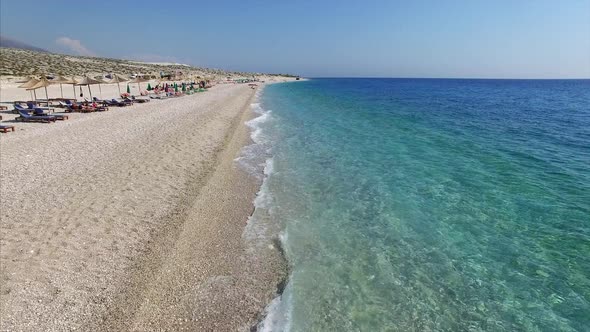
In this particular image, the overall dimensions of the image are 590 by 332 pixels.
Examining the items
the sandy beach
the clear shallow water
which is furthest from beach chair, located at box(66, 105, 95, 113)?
the clear shallow water

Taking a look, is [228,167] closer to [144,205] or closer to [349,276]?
[144,205]

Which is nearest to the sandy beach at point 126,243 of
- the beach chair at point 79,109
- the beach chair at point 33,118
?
the beach chair at point 33,118

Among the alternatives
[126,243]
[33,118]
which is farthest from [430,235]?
[33,118]

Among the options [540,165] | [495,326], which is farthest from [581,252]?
[540,165]

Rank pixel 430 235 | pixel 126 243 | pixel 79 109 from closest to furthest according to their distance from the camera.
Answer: pixel 126 243 < pixel 430 235 < pixel 79 109

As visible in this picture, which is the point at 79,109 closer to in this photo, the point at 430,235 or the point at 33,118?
the point at 33,118

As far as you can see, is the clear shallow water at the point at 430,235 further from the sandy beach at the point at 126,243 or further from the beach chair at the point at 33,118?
the beach chair at the point at 33,118
